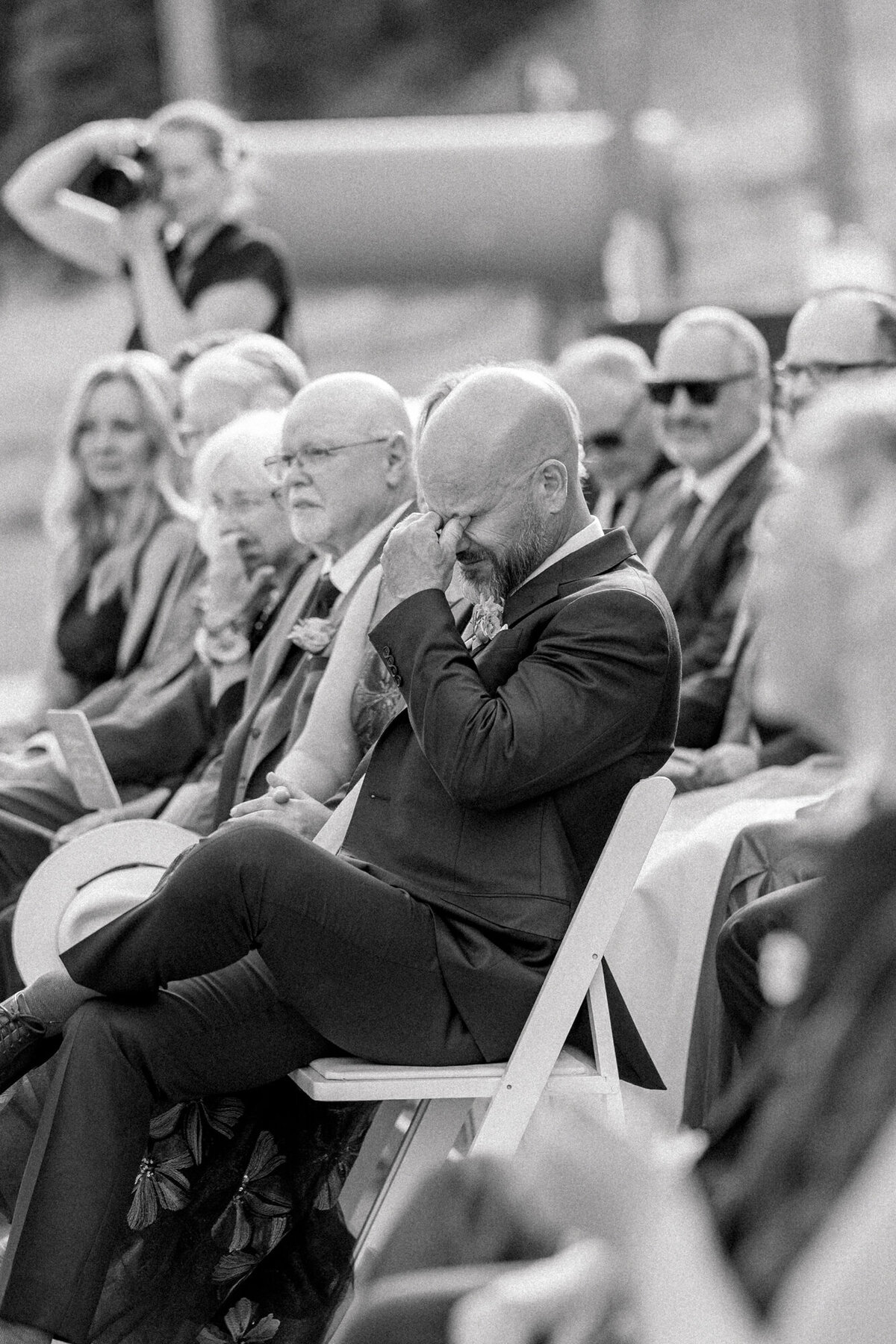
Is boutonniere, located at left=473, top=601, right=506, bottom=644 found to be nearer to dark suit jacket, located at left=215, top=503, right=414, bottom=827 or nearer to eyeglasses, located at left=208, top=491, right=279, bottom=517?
dark suit jacket, located at left=215, top=503, right=414, bottom=827

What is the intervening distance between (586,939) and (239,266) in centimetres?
352

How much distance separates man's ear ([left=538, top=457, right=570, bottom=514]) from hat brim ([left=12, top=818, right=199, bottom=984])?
861 mm

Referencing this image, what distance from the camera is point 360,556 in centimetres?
339

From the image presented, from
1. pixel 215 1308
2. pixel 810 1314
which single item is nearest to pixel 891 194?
pixel 215 1308

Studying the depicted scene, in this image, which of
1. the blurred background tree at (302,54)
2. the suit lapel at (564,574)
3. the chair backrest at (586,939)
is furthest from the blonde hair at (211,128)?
the blurred background tree at (302,54)

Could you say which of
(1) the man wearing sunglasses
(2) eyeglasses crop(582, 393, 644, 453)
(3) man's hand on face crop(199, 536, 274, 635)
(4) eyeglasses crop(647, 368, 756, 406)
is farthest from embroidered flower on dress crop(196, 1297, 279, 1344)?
(2) eyeglasses crop(582, 393, 644, 453)

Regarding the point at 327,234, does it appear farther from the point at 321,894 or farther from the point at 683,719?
the point at 321,894

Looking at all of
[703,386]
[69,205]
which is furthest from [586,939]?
[69,205]

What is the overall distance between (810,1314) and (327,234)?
999 cm

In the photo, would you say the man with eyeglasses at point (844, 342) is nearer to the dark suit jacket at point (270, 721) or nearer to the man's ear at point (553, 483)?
the dark suit jacket at point (270, 721)

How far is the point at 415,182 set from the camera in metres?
11.0

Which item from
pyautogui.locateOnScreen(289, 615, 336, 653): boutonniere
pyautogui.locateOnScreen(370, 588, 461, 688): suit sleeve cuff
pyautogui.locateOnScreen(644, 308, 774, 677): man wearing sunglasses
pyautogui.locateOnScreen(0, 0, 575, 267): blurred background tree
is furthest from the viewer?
pyautogui.locateOnScreen(0, 0, 575, 267): blurred background tree

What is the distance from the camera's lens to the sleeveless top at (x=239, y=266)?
570 cm

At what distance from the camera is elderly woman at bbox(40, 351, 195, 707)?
486 centimetres
